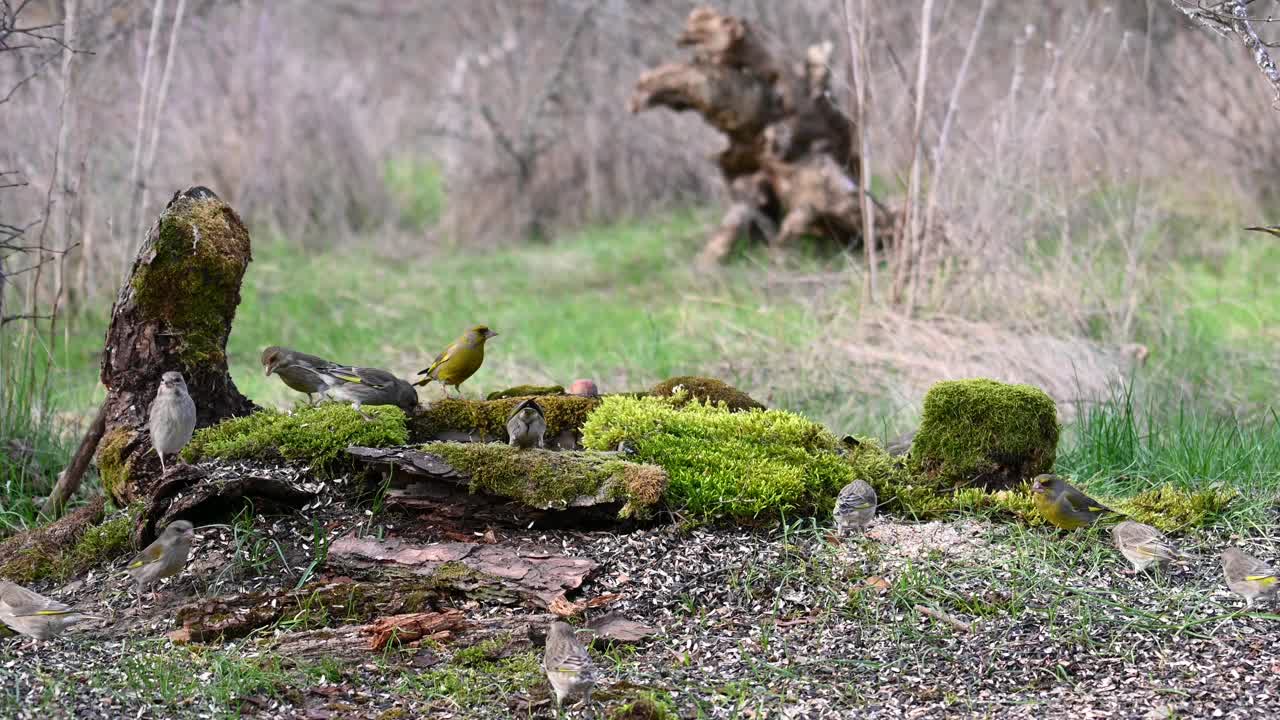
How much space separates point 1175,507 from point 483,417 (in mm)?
2759

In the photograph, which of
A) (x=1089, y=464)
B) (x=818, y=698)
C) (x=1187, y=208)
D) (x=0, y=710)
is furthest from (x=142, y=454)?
(x=1187, y=208)

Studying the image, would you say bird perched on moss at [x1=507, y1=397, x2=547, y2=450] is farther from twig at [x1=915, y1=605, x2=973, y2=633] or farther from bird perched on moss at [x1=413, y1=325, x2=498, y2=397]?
twig at [x1=915, y1=605, x2=973, y2=633]

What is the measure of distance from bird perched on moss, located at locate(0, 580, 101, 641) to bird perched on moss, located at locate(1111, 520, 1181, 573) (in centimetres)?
354

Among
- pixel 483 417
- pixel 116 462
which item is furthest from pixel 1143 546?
pixel 116 462

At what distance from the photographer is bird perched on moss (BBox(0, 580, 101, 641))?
4.08m

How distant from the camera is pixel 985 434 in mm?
5031

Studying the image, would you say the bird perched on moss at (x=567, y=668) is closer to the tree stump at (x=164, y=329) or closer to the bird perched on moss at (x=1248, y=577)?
the tree stump at (x=164, y=329)

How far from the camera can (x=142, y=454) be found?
4867mm

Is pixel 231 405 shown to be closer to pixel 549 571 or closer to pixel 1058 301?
pixel 549 571

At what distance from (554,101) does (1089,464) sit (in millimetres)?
10099

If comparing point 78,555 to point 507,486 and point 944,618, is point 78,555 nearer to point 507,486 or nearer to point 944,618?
point 507,486

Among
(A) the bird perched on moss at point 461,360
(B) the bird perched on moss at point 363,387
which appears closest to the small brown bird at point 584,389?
(A) the bird perched on moss at point 461,360

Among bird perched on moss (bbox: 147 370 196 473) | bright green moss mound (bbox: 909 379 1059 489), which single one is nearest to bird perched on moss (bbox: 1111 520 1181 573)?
bright green moss mound (bbox: 909 379 1059 489)

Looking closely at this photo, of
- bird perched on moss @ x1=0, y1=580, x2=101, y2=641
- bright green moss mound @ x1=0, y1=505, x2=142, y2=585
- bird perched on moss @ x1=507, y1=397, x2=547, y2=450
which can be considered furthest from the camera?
bright green moss mound @ x1=0, y1=505, x2=142, y2=585
